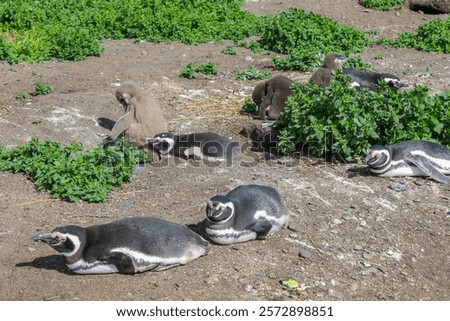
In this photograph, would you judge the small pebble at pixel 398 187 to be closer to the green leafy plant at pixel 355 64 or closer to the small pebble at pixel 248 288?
the small pebble at pixel 248 288

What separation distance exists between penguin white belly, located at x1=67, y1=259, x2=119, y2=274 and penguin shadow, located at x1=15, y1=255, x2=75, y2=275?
14cm

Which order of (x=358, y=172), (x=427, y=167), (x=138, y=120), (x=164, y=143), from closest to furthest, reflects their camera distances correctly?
(x=427, y=167), (x=358, y=172), (x=164, y=143), (x=138, y=120)

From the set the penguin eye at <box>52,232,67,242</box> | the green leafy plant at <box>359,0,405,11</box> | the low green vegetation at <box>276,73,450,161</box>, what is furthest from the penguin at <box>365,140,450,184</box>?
the green leafy plant at <box>359,0,405,11</box>

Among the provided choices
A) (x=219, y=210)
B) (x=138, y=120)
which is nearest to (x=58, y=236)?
(x=219, y=210)

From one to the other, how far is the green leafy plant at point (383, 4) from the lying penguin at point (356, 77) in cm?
509

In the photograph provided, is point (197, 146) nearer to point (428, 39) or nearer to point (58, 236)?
point (58, 236)

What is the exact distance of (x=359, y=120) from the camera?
8.55 m

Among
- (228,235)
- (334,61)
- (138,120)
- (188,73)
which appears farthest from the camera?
(188,73)

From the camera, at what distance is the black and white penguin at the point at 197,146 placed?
29.2 ft

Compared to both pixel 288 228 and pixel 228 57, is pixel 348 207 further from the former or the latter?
pixel 228 57

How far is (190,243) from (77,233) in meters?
0.96

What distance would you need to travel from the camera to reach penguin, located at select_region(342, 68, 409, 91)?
35.1 ft

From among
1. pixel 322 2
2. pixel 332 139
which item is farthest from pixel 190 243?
pixel 322 2

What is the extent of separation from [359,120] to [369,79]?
2563mm
